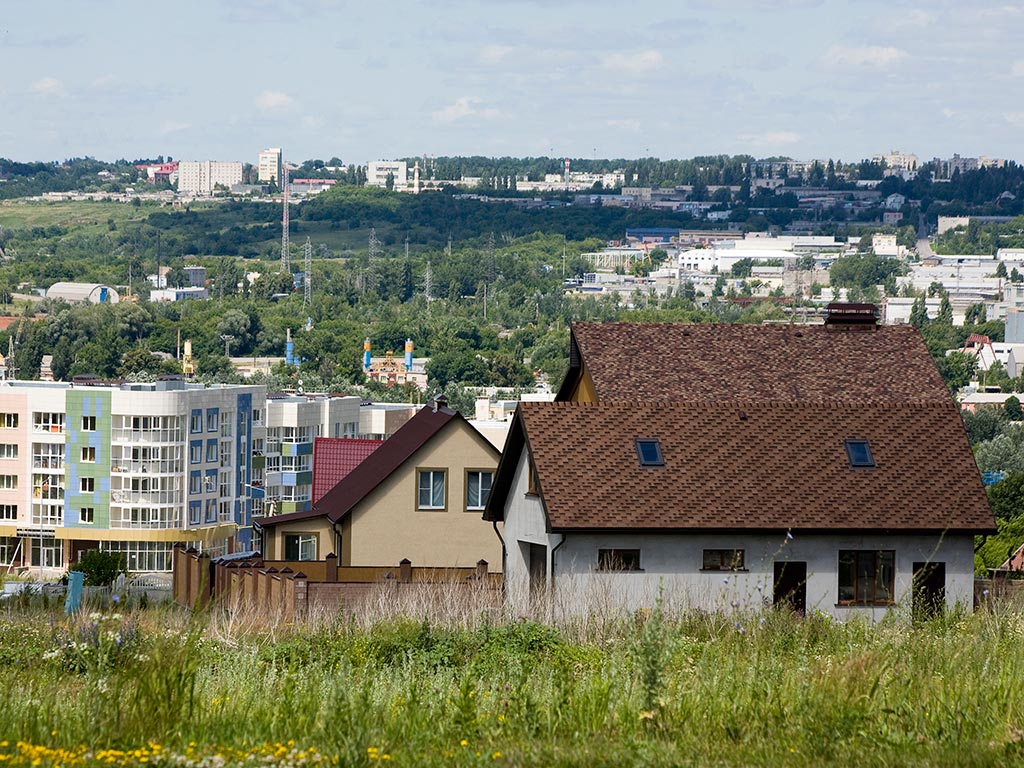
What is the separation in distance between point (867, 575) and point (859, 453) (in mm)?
1491

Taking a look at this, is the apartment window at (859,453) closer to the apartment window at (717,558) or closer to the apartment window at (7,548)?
the apartment window at (717,558)

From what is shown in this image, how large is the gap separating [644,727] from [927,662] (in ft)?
6.95

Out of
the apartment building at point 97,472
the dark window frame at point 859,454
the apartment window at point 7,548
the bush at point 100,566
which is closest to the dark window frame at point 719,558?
the dark window frame at point 859,454

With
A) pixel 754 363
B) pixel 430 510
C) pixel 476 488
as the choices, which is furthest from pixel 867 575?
pixel 430 510

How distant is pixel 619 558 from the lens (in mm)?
21047

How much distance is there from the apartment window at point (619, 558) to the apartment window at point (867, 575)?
2.14 metres

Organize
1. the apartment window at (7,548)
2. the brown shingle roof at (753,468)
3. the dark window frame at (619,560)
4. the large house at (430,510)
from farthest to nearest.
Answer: the apartment window at (7,548) → the large house at (430,510) → the brown shingle roof at (753,468) → the dark window frame at (619,560)

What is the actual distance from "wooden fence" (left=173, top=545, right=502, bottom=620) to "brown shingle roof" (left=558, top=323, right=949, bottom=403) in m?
3.10

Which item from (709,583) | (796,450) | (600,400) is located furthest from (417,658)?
(600,400)

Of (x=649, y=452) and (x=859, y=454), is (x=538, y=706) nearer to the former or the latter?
(x=649, y=452)

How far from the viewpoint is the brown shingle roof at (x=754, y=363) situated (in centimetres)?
2456

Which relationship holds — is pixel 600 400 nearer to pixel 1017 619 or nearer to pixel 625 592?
pixel 625 592

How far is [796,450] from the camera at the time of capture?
72.1 feet

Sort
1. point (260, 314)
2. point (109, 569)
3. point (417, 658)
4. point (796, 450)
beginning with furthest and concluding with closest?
point (260, 314)
point (109, 569)
point (796, 450)
point (417, 658)
